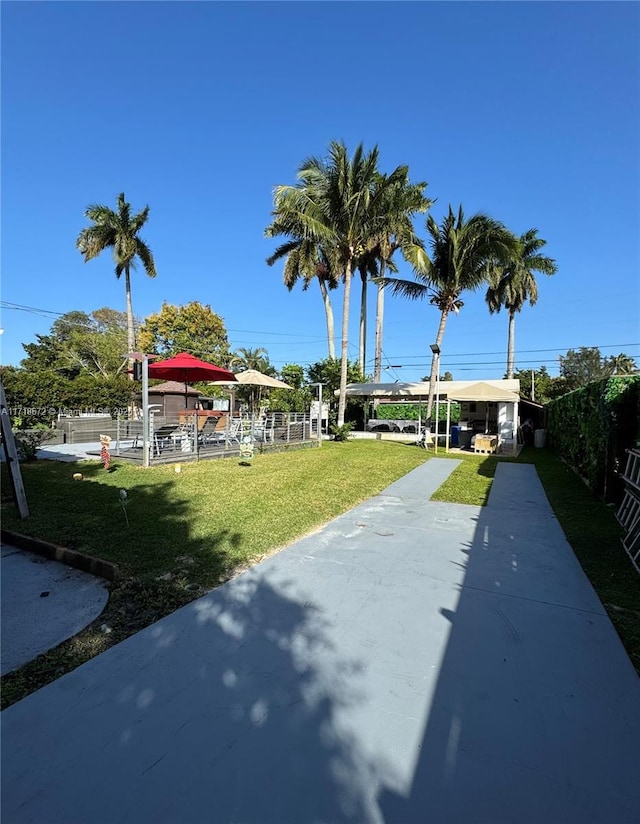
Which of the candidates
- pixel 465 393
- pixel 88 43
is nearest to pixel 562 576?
pixel 88 43

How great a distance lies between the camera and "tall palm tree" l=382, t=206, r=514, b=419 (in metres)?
17.3

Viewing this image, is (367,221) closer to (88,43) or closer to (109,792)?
(88,43)

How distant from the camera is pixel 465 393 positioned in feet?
57.2

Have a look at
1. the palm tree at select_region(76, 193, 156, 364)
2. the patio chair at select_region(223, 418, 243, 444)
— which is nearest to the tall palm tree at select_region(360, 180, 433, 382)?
the patio chair at select_region(223, 418, 243, 444)

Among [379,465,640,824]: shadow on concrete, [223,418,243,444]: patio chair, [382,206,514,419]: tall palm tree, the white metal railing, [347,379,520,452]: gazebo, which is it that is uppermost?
[382,206,514,419]: tall palm tree

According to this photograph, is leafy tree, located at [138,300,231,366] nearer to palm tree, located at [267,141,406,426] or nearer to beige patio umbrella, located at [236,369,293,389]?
palm tree, located at [267,141,406,426]

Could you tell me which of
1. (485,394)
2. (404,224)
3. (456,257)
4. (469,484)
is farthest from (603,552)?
(404,224)

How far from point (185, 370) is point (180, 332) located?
95.0 ft

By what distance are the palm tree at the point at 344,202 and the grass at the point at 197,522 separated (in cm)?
1102

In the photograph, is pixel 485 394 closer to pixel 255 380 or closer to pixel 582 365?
pixel 255 380

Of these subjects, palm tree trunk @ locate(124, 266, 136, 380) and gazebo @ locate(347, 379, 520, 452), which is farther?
palm tree trunk @ locate(124, 266, 136, 380)

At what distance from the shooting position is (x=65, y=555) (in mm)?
4199

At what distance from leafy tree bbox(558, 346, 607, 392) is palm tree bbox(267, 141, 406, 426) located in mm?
35688

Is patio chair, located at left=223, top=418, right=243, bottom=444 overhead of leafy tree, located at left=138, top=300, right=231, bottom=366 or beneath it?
beneath
